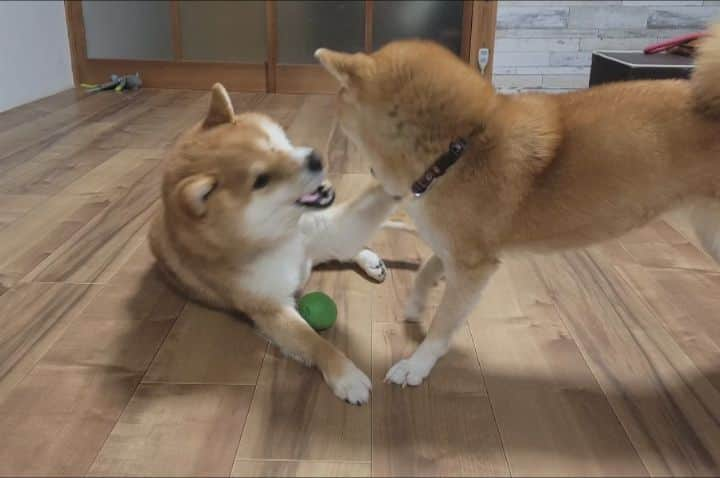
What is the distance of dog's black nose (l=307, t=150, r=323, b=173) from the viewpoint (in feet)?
4.38

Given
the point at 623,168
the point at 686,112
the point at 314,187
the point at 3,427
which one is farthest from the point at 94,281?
the point at 686,112

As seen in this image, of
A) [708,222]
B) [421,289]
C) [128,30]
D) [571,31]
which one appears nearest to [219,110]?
[421,289]

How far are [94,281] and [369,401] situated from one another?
0.91m

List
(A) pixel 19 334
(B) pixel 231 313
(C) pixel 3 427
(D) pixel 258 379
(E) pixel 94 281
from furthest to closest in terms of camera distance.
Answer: (E) pixel 94 281, (B) pixel 231 313, (A) pixel 19 334, (D) pixel 258 379, (C) pixel 3 427

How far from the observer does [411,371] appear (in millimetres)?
1333

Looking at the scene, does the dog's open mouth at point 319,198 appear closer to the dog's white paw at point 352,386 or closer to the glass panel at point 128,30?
the dog's white paw at point 352,386

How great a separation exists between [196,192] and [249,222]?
140 mm

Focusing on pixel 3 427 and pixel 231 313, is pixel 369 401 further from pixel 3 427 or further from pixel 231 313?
pixel 3 427

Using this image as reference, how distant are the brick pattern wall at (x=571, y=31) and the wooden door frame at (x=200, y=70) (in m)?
0.96

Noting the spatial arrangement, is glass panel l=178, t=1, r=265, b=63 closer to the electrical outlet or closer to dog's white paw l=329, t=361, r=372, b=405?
the electrical outlet

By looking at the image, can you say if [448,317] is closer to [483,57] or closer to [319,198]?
[319,198]

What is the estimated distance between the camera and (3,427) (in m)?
1.19

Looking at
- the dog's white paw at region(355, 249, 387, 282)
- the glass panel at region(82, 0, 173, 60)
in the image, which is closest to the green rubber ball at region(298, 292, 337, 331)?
the dog's white paw at region(355, 249, 387, 282)

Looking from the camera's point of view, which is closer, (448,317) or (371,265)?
(448,317)
